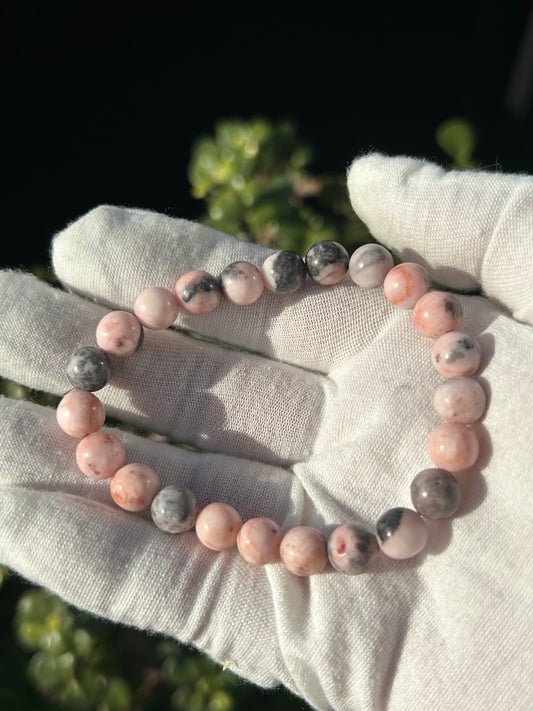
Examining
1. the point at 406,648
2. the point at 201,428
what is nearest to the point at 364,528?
the point at 406,648

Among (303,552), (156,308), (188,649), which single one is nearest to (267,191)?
(156,308)

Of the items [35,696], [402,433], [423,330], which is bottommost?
[35,696]

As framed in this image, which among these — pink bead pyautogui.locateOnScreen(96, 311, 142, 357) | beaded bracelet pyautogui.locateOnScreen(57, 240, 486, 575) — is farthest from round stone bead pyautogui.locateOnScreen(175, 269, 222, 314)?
pink bead pyautogui.locateOnScreen(96, 311, 142, 357)

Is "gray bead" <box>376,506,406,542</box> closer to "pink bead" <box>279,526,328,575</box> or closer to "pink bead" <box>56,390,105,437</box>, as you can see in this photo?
"pink bead" <box>279,526,328,575</box>

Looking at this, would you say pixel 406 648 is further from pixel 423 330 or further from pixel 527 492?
pixel 423 330

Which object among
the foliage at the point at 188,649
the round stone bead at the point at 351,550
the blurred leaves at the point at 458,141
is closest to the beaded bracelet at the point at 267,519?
the round stone bead at the point at 351,550

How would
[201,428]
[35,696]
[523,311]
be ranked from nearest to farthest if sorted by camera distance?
[523,311] → [201,428] → [35,696]

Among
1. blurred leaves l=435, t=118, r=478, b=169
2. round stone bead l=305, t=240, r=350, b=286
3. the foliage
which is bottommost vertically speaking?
the foliage
